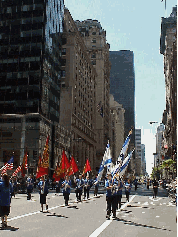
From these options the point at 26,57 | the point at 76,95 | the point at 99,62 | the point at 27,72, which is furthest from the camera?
the point at 99,62

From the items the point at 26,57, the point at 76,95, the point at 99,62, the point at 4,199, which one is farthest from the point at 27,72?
the point at 99,62

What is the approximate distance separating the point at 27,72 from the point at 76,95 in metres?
23.3

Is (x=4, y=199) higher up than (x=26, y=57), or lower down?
lower down

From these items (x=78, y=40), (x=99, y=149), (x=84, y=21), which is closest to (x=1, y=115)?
(x=78, y=40)

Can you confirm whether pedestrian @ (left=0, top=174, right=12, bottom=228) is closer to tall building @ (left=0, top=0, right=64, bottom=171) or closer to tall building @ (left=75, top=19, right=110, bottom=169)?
tall building @ (left=0, top=0, right=64, bottom=171)

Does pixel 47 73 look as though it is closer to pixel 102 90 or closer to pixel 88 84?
pixel 88 84

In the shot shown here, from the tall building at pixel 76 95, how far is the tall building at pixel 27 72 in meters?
10.2

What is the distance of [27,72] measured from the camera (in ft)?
200

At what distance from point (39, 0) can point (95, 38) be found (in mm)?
60682

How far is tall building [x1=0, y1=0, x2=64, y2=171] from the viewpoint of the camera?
57719 millimetres

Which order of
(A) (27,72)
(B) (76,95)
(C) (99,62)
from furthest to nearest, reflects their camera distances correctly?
(C) (99,62), (B) (76,95), (A) (27,72)

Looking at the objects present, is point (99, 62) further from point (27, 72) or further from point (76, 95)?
point (27, 72)

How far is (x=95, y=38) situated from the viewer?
4838 inches

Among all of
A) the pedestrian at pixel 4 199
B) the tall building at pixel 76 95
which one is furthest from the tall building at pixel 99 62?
the pedestrian at pixel 4 199
